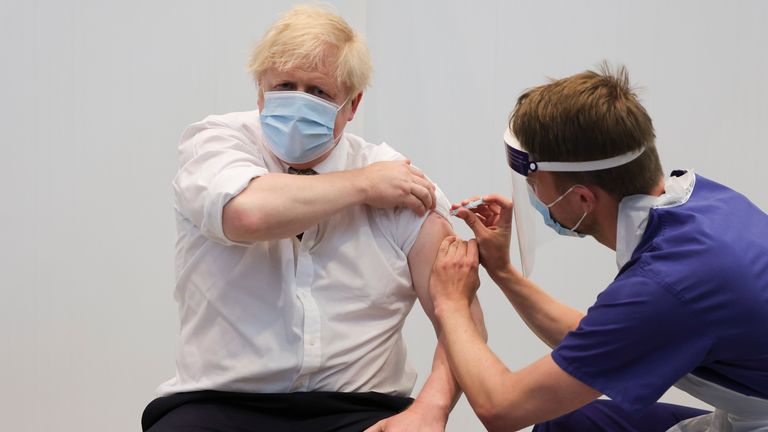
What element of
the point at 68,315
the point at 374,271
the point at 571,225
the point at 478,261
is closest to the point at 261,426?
the point at 374,271

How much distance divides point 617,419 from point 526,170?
0.65m

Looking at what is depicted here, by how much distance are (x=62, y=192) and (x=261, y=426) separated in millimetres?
1543

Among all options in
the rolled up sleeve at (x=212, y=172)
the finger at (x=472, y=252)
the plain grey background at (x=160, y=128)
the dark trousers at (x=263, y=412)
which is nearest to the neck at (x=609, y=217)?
the finger at (x=472, y=252)

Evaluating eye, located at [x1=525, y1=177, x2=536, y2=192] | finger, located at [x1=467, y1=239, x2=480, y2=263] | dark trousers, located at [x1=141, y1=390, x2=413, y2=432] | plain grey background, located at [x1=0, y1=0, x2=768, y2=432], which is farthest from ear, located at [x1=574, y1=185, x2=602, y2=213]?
plain grey background, located at [x1=0, y1=0, x2=768, y2=432]

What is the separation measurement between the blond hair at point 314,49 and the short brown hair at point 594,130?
44cm

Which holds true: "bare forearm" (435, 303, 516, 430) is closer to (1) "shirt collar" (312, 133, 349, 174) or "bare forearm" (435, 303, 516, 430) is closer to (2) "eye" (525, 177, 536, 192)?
(2) "eye" (525, 177, 536, 192)

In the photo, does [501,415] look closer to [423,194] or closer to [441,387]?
[441,387]

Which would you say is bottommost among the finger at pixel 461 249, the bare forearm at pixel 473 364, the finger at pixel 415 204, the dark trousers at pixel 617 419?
the dark trousers at pixel 617 419

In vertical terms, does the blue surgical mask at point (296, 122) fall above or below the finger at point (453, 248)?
above

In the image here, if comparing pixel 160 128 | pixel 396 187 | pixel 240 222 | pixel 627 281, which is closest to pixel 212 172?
pixel 240 222

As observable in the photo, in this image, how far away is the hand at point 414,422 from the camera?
1884 mm

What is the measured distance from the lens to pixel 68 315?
10.4 feet

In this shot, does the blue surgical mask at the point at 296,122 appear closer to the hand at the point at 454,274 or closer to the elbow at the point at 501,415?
the hand at the point at 454,274

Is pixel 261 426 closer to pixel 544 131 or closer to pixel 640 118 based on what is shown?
pixel 544 131
